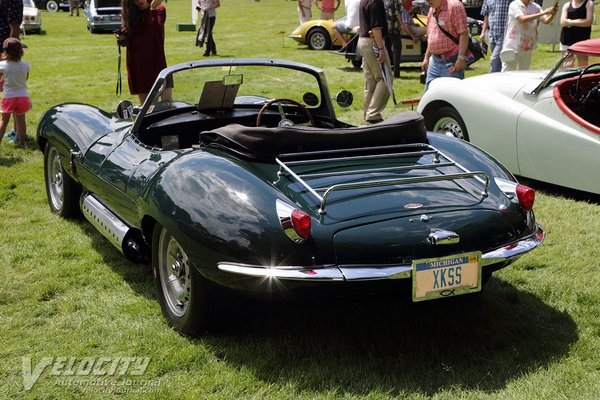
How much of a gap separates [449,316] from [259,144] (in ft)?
4.45

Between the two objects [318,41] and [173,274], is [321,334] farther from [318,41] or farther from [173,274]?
[318,41]

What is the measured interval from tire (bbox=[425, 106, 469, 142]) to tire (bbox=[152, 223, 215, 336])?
3787mm

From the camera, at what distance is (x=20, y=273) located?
16.5 feet

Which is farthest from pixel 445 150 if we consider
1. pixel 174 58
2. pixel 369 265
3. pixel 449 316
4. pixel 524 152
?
pixel 174 58

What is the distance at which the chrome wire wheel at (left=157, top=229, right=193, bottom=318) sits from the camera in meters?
3.92

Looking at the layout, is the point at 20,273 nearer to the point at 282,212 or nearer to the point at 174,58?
the point at 282,212

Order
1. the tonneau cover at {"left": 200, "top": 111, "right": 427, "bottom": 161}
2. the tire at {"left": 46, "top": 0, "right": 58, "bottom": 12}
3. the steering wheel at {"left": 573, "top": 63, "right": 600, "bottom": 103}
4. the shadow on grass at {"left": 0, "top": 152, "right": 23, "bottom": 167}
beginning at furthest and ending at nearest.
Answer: the tire at {"left": 46, "top": 0, "right": 58, "bottom": 12}
the shadow on grass at {"left": 0, "top": 152, "right": 23, "bottom": 167}
the steering wheel at {"left": 573, "top": 63, "right": 600, "bottom": 103}
the tonneau cover at {"left": 200, "top": 111, "right": 427, "bottom": 161}

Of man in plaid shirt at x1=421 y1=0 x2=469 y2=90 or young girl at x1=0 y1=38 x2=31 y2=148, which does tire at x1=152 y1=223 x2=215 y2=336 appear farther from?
young girl at x1=0 y1=38 x2=31 y2=148

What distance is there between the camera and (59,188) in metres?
6.27

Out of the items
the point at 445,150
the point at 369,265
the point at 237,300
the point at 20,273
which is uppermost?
the point at 445,150

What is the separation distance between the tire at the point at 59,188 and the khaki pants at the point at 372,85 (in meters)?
4.33

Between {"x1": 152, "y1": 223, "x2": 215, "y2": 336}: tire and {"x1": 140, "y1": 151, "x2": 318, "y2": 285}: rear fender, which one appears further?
{"x1": 152, "y1": 223, "x2": 215, "y2": 336}: tire

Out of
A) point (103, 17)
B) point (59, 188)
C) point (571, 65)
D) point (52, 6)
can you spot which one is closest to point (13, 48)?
point (59, 188)

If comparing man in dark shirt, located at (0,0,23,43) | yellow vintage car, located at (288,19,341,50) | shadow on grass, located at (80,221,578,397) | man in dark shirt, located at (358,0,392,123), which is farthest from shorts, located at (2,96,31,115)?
yellow vintage car, located at (288,19,341,50)
